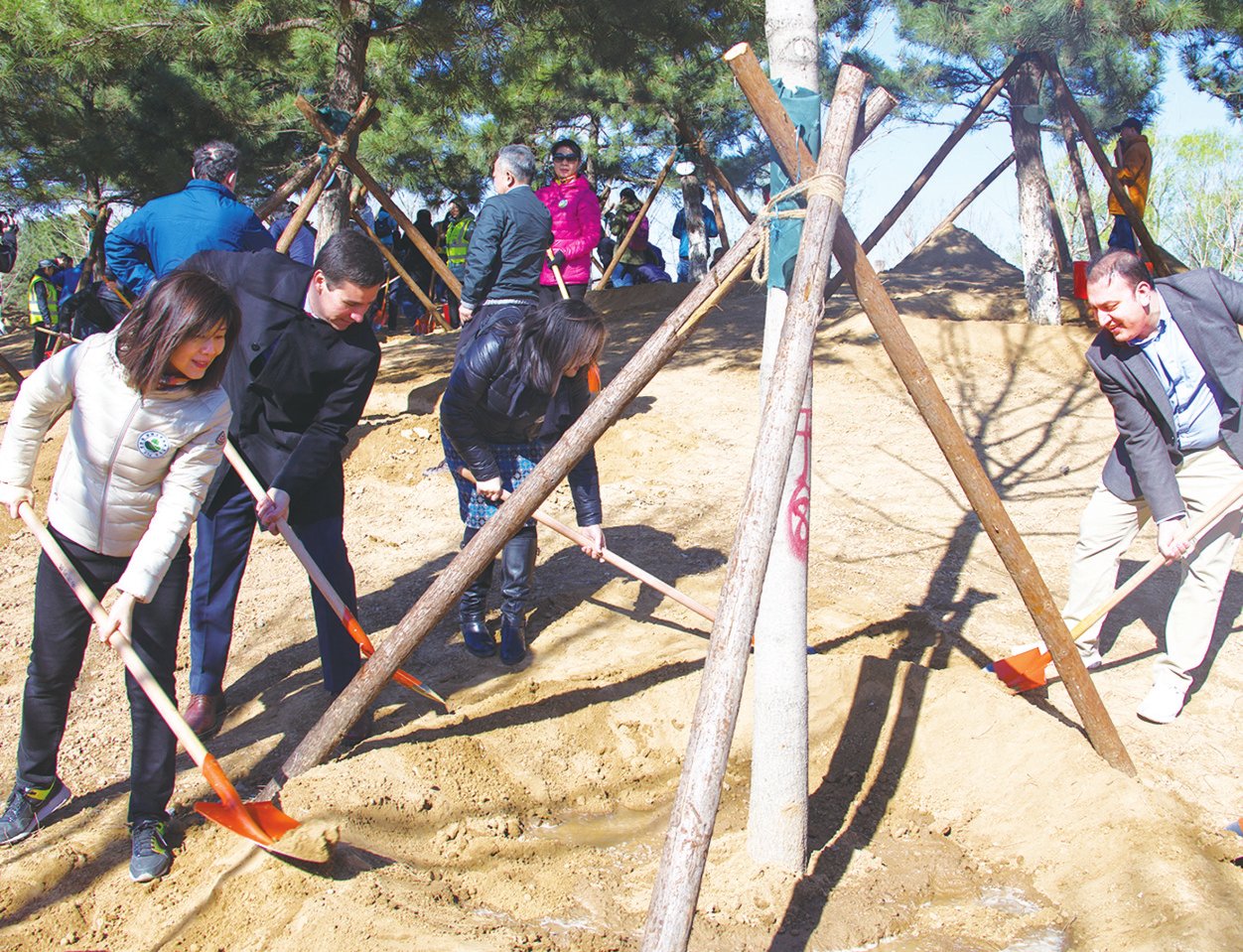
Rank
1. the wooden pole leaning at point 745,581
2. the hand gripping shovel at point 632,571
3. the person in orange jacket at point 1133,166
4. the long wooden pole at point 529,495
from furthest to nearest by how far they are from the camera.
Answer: the person in orange jacket at point 1133,166 < the hand gripping shovel at point 632,571 < the long wooden pole at point 529,495 < the wooden pole leaning at point 745,581

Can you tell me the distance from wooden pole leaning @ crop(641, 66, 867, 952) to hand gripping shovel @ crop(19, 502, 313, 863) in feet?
3.38

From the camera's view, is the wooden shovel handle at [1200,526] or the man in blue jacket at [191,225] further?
the man in blue jacket at [191,225]

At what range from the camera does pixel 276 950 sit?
2.27 metres

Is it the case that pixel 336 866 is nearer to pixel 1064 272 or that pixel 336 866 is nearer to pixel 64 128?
pixel 64 128

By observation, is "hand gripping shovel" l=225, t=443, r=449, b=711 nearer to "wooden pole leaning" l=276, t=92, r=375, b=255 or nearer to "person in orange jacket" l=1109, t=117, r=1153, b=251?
"wooden pole leaning" l=276, t=92, r=375, b=255

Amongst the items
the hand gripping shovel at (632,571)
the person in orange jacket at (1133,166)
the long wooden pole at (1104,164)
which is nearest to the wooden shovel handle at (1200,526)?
the hand gripping shovel at (632,571)

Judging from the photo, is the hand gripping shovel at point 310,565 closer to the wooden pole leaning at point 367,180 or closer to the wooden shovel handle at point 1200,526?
the wooden shovel handle at point 1200,526

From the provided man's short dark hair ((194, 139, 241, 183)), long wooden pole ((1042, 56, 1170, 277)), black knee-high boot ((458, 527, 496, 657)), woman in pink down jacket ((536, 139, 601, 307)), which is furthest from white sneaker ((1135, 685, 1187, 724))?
long wooden pole ((1042, 56, 1170, 277))

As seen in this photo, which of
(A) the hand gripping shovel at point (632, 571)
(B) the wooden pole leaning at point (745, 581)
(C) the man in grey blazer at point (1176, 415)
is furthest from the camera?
(A) the hand gripping shovel at point (632, 571)

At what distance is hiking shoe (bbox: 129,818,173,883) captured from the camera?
8.25ft

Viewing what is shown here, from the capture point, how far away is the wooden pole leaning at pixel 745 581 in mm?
1939

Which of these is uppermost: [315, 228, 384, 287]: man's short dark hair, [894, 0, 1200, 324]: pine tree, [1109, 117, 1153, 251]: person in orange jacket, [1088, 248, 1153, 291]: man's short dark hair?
[894, 0, 1200, 324]: pine tree

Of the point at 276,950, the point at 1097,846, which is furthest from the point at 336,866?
the point at 1097,846

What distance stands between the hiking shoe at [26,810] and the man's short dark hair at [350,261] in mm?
1686
